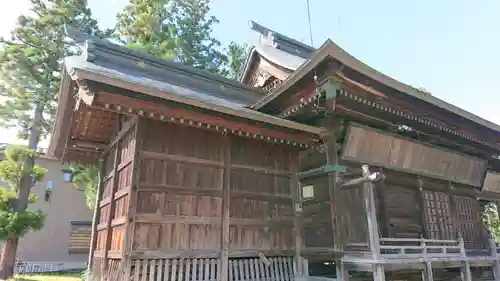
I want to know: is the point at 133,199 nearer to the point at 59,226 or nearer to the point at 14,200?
the point at 14,200

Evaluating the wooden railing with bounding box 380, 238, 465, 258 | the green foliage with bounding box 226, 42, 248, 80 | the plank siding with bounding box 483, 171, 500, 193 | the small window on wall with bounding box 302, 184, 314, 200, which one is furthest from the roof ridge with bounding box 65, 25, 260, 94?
the green foliage with bounding box 226, 42, 248, 80

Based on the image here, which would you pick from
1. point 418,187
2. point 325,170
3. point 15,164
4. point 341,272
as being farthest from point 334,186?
point 15,164

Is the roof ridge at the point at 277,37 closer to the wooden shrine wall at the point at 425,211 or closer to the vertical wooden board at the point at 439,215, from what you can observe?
the wooden shrine wall at the point at 425,211

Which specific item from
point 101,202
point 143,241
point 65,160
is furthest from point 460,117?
point 65,160

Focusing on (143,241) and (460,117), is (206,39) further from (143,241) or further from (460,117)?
(143,241)

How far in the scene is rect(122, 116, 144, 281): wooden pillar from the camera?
545cm

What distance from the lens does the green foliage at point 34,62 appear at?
16.3 meters

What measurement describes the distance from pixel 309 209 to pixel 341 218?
830mm

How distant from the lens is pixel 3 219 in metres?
12.9

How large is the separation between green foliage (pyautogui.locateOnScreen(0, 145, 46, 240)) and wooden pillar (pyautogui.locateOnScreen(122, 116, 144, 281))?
10118mm

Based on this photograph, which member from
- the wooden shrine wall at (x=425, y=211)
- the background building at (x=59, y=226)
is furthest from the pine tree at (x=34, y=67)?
the wooden shrine wall at (x=425, y=211)

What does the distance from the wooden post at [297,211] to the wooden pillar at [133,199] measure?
342 centimetres

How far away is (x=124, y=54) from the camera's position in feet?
26.2

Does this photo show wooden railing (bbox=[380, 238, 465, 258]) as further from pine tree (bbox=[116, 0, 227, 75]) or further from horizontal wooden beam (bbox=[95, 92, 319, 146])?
pine tree (bbox=[116, 0, 227, 75])
